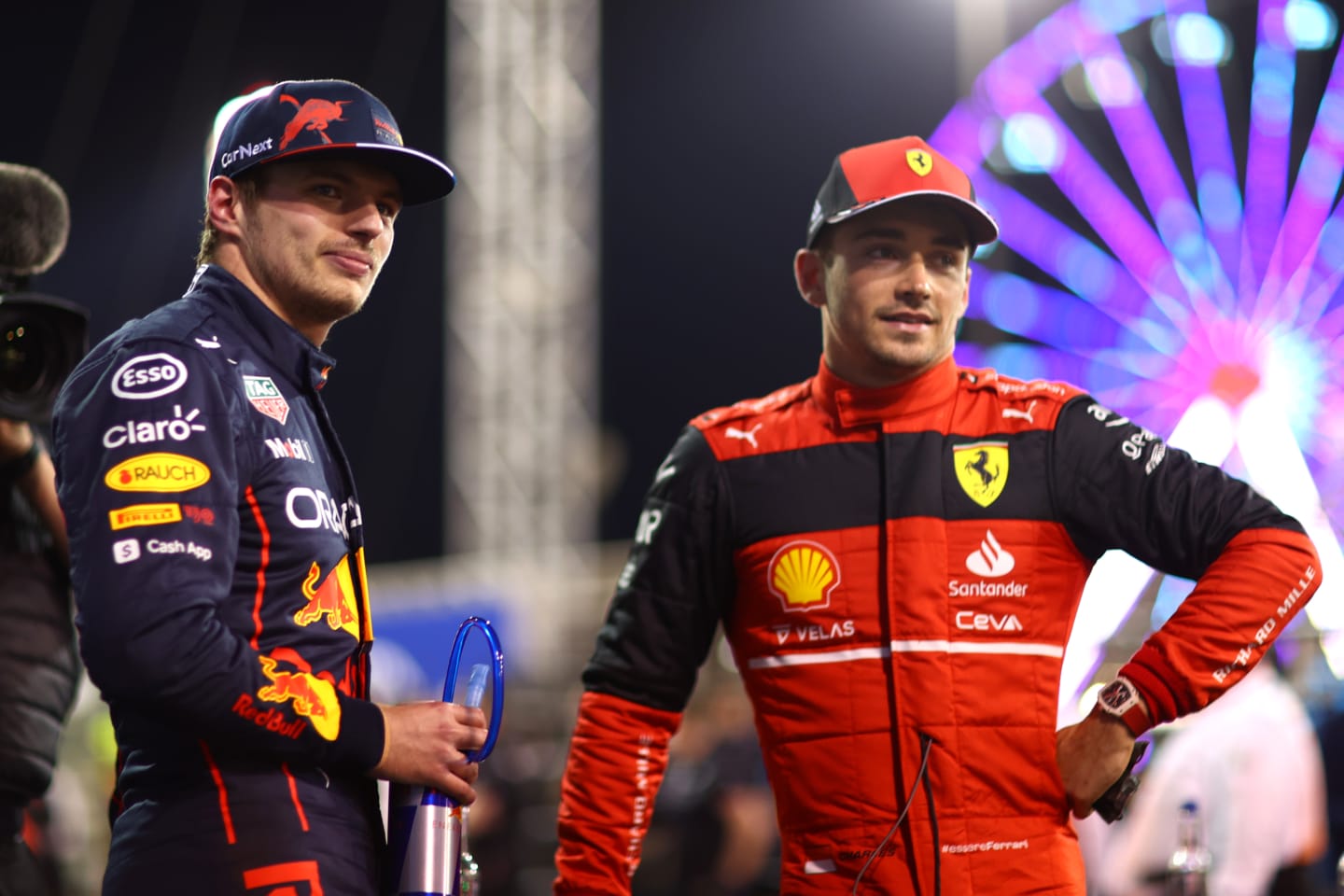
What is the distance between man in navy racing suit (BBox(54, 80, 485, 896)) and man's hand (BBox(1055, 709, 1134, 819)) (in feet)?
3.60

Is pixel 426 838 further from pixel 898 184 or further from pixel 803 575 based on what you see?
pixel 898 184

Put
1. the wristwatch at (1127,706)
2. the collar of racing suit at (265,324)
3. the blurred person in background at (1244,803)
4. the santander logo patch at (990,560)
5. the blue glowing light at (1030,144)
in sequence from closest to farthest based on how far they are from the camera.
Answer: the collar of racing suit at (265,324), the wristwatch at (1127,706), the santander logo patch at (990,560), the blurred person in background at (1244,803), the blue glowing light at (1030,144)

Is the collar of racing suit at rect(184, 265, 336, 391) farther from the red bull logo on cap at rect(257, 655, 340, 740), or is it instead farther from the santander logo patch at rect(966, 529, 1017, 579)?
the santander logo patch at rect(966, 529, 1017, 579)

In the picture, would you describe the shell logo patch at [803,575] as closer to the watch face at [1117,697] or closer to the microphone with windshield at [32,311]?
the watch face at [1117,697]

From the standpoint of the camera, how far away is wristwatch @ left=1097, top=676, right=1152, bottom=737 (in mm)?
2732

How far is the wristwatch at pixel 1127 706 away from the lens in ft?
8.96

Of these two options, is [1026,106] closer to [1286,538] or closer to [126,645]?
[1286,538]

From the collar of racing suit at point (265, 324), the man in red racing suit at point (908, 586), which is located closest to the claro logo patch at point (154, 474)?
the collar of racing suit at point (265, 324)

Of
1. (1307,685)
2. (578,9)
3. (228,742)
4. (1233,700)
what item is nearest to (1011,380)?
(228,742)

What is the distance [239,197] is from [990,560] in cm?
141

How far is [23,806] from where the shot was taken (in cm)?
304

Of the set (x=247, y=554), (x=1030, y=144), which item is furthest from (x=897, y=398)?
(x=1030, y=144)

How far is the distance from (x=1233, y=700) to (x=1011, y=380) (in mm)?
3415

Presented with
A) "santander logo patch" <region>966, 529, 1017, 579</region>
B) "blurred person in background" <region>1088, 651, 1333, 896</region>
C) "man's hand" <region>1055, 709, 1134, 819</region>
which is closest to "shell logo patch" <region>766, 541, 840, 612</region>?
"santander logo patch" <region>966, 529, 1017, 579</region>
